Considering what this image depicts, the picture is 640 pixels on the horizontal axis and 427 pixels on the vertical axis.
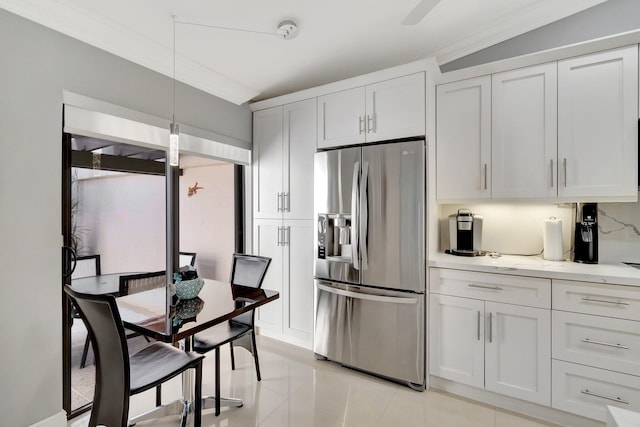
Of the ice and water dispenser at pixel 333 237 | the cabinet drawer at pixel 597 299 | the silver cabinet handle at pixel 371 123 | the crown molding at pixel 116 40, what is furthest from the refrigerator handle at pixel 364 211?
the crown molding at pixel 116 40

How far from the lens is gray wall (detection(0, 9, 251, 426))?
5.48 ft

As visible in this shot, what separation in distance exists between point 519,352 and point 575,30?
2.46 meters

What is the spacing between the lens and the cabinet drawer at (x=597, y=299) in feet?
5.84

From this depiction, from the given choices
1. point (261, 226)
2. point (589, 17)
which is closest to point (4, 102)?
point (261, 226)

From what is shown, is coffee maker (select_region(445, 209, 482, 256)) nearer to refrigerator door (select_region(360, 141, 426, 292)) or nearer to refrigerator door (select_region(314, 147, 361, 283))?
refrigerator door (select_region(360, 141, 426, 292))

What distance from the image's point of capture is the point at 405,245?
2.39m

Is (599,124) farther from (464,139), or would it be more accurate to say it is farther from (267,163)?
(267,163)

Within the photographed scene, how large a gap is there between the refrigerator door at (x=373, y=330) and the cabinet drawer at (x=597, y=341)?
0.86 metres

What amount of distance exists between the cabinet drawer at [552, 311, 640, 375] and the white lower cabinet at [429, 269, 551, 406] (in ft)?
0.23

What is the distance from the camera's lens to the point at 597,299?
1861 mm

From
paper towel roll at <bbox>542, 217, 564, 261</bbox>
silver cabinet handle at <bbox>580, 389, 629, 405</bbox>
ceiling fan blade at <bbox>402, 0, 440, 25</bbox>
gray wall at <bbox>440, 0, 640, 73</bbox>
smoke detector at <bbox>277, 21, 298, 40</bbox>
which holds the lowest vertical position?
silver cabinet handle at <bbox>580, 389, 629, 405</bbox>

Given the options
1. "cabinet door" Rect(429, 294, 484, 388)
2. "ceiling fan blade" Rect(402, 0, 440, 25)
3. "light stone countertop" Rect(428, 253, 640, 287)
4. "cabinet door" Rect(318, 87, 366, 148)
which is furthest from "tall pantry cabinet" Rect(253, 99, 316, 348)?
"ceiling fan blade" Rect(402, 0, 440, 25)

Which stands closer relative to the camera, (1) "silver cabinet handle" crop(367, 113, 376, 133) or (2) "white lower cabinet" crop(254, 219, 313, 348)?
(1) "silver cabinet handle" crop(367, 113, 376, 133)

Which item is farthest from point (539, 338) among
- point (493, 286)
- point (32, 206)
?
point (32, 206)
